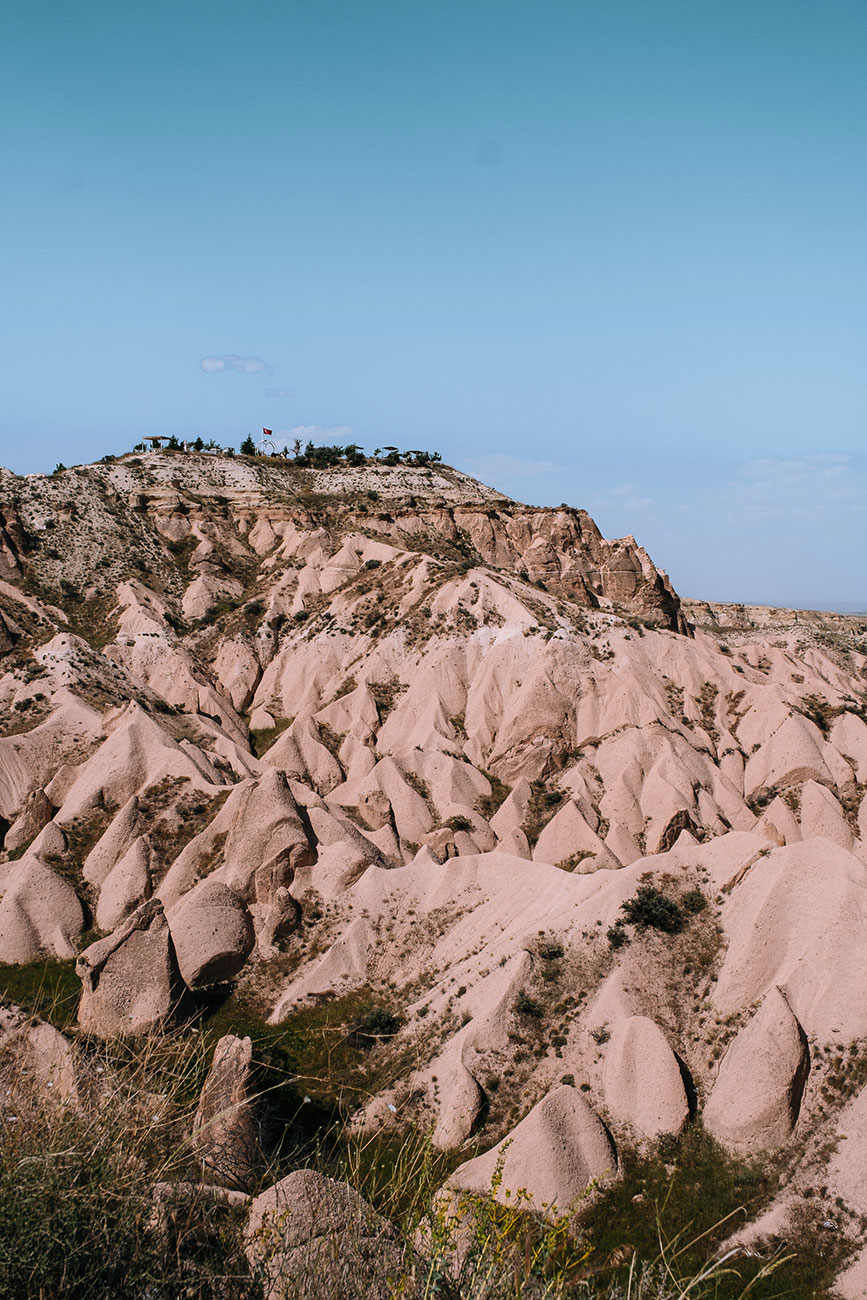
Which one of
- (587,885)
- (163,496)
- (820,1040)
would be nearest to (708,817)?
(587,885)

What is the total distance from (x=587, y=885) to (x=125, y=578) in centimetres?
5664

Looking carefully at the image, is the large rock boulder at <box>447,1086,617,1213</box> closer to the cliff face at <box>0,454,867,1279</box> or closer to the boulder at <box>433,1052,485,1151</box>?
the cliff face at <box>0,454,867,1279</box>

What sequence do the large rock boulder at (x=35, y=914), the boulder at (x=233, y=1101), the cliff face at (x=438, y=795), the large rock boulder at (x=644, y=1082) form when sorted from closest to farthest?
the boulder at (x=233, y=1101) < the large rock boulder at (x=644, y=1082) < the cliff face at (x=438, y=795) < the large rock boulder at (x=35, y=914)

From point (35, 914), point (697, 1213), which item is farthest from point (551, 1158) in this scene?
point (35, 914)

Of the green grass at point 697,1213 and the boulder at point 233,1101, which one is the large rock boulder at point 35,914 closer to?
the boulder at point 233,1101

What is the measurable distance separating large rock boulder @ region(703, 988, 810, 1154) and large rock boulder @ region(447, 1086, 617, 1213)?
10.3 feet

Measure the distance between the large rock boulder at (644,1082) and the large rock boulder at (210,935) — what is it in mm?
15176

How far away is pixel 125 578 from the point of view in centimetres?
7475

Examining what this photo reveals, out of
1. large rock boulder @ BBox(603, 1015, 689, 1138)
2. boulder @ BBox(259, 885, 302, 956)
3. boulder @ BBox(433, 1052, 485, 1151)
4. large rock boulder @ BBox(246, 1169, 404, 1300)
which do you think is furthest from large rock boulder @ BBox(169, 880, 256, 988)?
large rock boulder @ BBox(246, 1169, 404, 1300)

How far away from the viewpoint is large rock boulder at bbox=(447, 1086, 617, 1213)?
2100cm

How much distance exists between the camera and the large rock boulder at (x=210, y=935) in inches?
1256

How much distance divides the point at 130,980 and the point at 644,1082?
1691 centimetres

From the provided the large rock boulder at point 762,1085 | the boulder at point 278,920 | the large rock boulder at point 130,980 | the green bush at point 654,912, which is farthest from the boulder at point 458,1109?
the boulder at point 278,920

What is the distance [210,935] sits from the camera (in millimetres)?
32438
